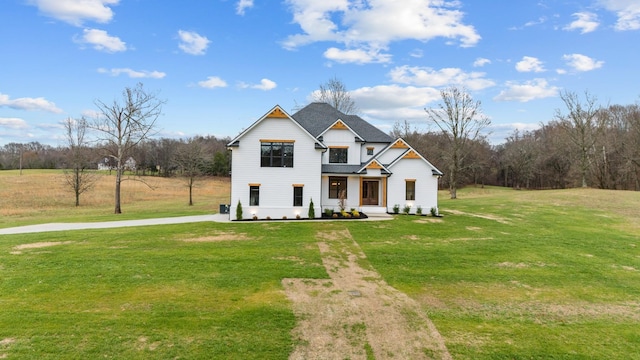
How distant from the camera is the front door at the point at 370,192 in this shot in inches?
1012

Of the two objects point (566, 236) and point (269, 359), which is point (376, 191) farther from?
point (269, 359)

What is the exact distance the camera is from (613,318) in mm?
8578

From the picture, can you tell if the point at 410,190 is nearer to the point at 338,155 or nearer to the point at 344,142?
the point at 338,155

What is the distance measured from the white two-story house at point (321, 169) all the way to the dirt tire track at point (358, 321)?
11375mm

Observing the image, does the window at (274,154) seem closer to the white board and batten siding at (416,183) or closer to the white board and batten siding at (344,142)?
the white board and batten siding at (344,142)

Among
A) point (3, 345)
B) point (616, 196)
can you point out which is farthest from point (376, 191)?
point (616, 196)

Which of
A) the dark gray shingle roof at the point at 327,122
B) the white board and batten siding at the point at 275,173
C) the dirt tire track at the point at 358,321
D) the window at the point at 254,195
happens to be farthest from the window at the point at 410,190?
the dirt tire track at the point at 358,321

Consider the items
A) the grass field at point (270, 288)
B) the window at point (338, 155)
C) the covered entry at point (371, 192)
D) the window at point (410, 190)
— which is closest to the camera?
the grass field at point (270, 288)

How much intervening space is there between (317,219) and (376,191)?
616 cm

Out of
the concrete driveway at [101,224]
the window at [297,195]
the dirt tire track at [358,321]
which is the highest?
the window at [297,195]

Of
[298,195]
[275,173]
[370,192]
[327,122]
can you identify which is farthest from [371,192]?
[275,173]

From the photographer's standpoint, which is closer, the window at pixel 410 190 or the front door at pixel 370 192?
the window at pixel 410 190

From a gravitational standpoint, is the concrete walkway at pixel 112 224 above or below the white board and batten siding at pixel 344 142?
below

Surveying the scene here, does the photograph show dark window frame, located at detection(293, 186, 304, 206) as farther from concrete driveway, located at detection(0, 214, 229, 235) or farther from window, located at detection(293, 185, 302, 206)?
concrete driveway, located at detection(0, 214, 229, 235)
